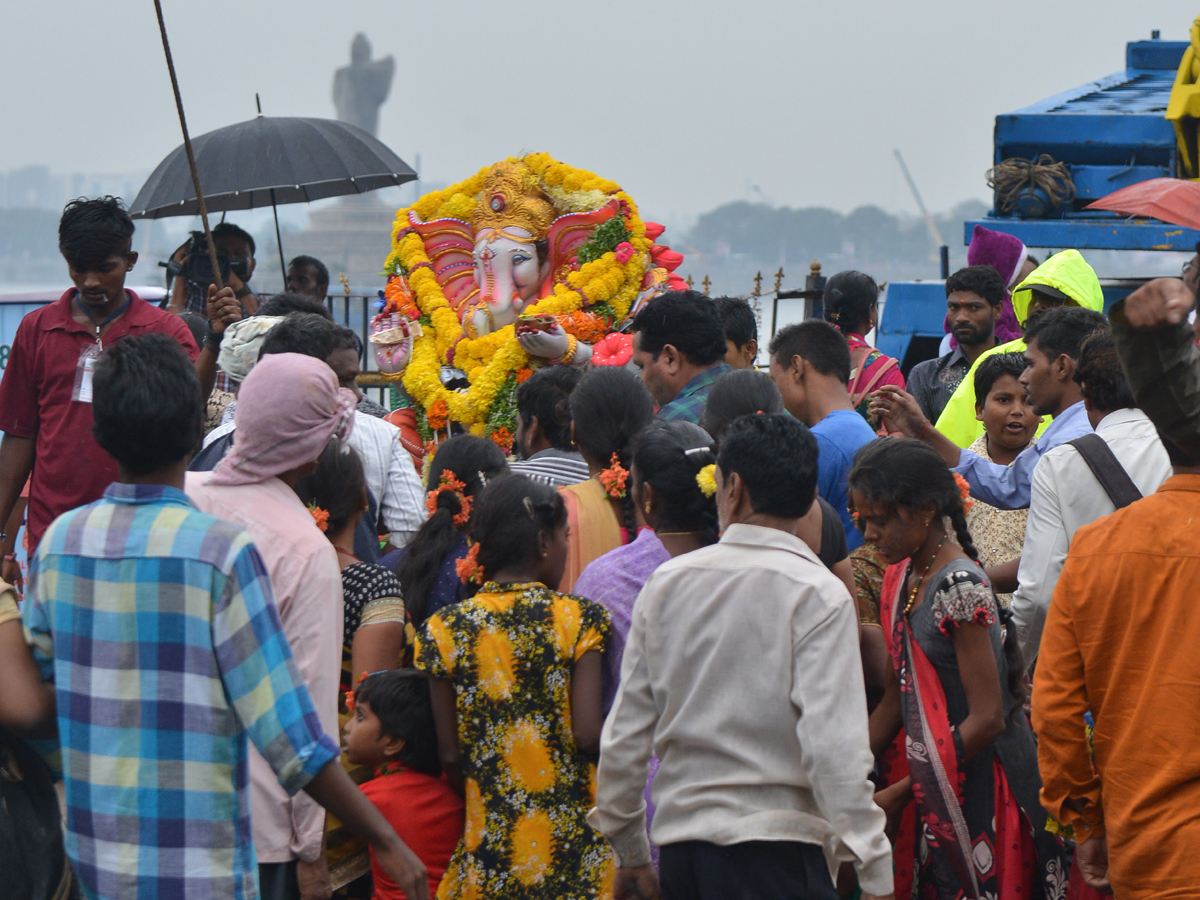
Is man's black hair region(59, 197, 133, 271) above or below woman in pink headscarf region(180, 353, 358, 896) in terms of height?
above

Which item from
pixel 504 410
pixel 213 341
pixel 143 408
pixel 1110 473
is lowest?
pixel 504 410

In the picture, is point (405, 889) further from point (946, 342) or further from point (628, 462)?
point (946, 342)

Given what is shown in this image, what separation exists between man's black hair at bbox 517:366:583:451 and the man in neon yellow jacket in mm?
2125

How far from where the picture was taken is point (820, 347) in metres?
4.34

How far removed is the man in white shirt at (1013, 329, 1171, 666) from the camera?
3395 mm

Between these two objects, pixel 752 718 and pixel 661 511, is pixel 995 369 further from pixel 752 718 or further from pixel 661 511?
pixel 752 718

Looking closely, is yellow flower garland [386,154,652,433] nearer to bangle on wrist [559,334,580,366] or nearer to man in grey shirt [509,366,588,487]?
bangle on wrist [559,334,580,366]

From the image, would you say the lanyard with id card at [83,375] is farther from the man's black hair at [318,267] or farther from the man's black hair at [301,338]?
the man's black hair at [318,267]

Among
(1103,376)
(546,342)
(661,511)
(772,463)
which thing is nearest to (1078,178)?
(546,342)

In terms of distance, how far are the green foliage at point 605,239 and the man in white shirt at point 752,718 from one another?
4100 mm

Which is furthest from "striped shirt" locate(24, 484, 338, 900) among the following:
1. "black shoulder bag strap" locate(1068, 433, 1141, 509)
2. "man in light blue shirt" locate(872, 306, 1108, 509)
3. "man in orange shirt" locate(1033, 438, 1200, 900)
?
"man in light blue shirt" locate(872, 306, 1108, 509)

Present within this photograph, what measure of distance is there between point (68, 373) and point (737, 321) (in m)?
2.75

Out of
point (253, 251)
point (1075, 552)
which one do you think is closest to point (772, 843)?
point (1075, 552)

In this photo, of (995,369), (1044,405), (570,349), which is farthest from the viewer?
(570,349)
